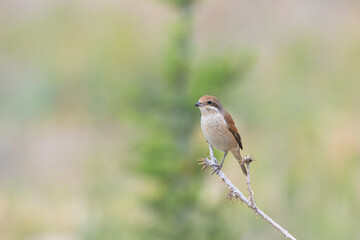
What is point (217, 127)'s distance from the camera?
15.8 feet

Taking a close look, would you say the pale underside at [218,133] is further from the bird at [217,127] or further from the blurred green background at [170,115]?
the blurred green background at [170,115]

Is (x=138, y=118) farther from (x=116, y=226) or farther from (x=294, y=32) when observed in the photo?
(x=294, y=32)

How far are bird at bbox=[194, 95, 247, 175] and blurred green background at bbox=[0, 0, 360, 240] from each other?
3532 mm

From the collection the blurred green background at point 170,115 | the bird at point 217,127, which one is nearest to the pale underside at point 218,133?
the bird at point 217,127

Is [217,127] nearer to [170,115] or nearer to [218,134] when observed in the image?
[218,134]

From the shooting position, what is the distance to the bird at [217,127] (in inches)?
190

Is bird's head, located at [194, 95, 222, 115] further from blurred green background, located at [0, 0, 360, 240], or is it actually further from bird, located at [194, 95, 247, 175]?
blurred green background, located at [0, 0, 360, 240]

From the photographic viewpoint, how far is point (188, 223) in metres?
9.16

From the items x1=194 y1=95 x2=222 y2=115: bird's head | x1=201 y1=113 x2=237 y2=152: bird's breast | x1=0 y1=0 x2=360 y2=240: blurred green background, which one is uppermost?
x1=0 y1=0 x2=360 y2=240: blurred green background

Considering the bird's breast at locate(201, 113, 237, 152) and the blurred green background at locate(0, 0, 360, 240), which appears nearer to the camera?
the bird's breast at locate(201, 113, 237, 152)

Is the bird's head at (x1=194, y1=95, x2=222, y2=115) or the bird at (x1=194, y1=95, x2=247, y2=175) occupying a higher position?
the bird's head at (x1=194, y1=95, x2=222, y2=115)

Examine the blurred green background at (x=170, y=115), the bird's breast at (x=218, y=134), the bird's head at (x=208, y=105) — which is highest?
the blurred green background at (x=170, y=115)

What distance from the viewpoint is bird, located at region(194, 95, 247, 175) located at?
4816 mm

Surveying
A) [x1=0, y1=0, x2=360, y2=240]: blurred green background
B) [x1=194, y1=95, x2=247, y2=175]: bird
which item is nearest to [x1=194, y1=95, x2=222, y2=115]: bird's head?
[x1=194, y1=95, x2=247, y2=175]: bird
